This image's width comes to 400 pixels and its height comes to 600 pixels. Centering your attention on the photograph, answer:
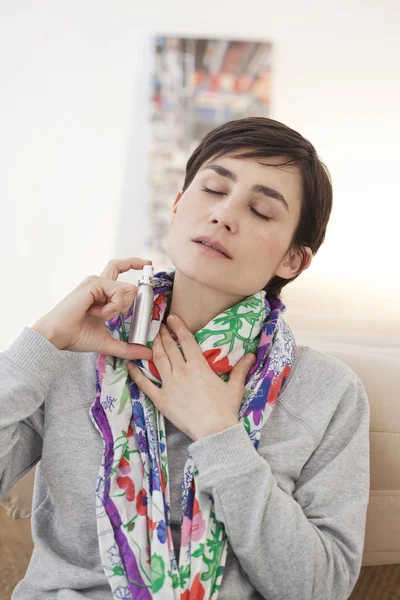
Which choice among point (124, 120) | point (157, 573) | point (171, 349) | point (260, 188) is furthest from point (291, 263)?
point (124, 120)

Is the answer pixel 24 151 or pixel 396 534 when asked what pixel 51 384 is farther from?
pixel 24 151

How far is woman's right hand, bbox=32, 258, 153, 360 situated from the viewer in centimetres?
104

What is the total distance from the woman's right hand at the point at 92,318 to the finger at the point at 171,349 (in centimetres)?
3

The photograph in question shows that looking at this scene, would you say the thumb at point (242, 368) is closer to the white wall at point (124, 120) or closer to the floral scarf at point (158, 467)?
the floral scarf at point (158, 467)

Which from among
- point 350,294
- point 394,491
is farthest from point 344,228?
point 394,491

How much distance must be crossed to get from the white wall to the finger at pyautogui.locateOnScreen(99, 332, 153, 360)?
2375 mm

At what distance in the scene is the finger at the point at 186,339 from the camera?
1.11m

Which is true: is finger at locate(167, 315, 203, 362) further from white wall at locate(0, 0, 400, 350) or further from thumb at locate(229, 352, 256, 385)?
white wall at locate(0, 0, 400, 350)

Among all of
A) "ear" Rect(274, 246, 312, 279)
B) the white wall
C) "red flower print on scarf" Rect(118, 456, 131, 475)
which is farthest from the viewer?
the white wall

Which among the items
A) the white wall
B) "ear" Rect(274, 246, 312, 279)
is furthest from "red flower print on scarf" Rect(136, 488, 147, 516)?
the white wall

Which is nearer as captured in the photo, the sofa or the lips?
the lips

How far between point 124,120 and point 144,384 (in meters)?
2.73

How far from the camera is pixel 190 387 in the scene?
3.46ft

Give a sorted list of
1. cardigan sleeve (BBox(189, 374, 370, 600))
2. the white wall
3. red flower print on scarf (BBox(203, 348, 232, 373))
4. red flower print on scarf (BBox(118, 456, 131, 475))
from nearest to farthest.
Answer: cardigan sleeve (BBox(189, 374, 370, 600)) → red flower print on scarf (BBox(118, 456, 131, 475)) → red flower print on scarf (BBox(203, 348, 232, 373)) → the white wall
